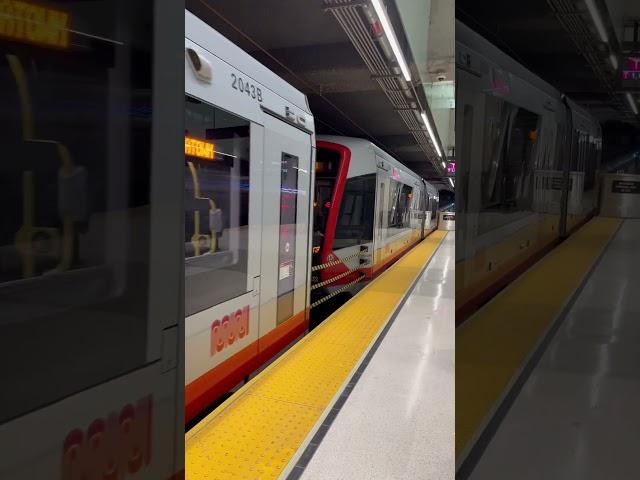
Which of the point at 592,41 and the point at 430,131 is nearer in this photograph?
the point at 592,41

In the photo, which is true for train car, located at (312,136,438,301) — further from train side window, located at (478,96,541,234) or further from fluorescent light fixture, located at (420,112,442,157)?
train side window, located at (478,96,541,234)

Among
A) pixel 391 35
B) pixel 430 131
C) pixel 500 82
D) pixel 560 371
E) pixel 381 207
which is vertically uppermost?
pixel 430 131

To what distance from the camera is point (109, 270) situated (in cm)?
117

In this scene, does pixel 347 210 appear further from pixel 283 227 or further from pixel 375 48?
pixel 283 227

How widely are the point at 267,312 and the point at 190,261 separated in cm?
128

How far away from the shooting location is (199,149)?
118 inches

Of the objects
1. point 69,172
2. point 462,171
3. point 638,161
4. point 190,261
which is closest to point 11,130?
point 69,172

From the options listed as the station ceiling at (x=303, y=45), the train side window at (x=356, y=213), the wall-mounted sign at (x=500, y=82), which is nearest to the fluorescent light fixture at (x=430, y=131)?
the station ceiling at (x=303, y=45)

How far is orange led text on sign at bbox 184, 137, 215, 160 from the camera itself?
286 cm

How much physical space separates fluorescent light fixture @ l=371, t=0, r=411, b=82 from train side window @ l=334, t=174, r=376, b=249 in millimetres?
1788

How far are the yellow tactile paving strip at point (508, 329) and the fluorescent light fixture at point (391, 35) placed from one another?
357 cm

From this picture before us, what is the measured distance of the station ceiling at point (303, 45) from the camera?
20.2 ft

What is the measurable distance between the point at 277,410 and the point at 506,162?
224cm

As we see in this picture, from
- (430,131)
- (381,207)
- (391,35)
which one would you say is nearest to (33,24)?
(391,35)
